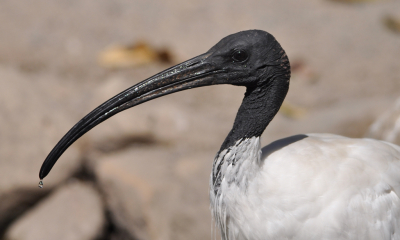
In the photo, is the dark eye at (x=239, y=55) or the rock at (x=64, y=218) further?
the rock at (x=64, y=218)

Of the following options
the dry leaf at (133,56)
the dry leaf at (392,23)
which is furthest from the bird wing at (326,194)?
the dry leaf at (392,23)

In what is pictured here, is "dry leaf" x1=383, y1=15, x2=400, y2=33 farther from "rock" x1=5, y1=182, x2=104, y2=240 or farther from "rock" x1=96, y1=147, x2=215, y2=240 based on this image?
"rock" x1=5, y1=182, x2=104, y2=240

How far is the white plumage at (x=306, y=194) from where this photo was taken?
85.5 inches

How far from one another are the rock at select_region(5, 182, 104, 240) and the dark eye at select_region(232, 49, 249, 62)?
259cm

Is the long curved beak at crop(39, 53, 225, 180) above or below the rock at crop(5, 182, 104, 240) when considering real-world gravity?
above

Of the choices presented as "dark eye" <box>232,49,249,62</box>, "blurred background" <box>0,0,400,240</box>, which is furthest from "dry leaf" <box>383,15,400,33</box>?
"dark eye" <box>232,49,249,62</box>

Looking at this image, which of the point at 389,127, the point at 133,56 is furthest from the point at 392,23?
the point at 133,56

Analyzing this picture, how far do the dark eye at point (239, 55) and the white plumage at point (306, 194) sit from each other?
40 centimetres

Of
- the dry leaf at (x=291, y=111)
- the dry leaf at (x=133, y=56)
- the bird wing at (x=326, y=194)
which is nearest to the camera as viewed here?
the bird wing at (x=326, y=194)

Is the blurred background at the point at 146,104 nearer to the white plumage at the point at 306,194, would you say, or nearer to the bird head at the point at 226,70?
the white plumage at the point at 306,194

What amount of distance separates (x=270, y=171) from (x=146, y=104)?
2.61 meters

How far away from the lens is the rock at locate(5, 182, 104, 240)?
410 cm

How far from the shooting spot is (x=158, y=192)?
3.73 metres

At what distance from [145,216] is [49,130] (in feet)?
4.38
